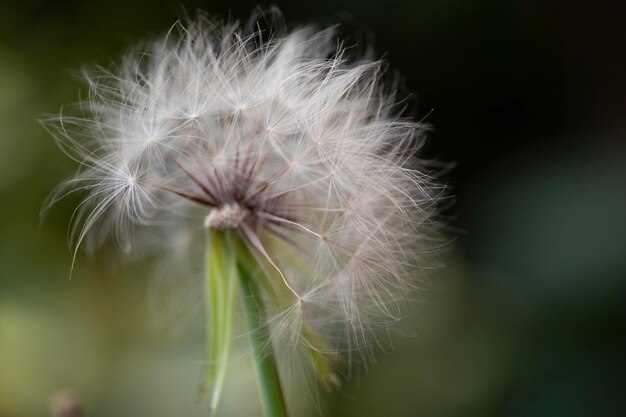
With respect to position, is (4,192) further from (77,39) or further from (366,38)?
(366,38)

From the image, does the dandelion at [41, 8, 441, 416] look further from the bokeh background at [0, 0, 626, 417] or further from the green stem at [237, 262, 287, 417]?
the bokeh background at [0, 0, 626, 417]

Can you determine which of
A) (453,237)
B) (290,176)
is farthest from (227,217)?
(453,237)

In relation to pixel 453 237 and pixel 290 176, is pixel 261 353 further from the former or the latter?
pixel 453 237

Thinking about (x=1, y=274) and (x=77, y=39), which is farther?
(x=77, y=39)

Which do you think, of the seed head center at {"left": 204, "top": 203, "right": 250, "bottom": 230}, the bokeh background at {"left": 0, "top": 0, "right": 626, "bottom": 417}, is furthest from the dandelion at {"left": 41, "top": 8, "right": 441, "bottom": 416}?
the bokeh background at {"left": 0, "top": 0, "right": 626, "bottom": 417}

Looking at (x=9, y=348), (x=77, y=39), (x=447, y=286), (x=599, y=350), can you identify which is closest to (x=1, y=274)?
(x=9, y=348)

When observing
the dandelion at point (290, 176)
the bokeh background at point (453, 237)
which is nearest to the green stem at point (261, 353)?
the dandelion at point (290, 176)
